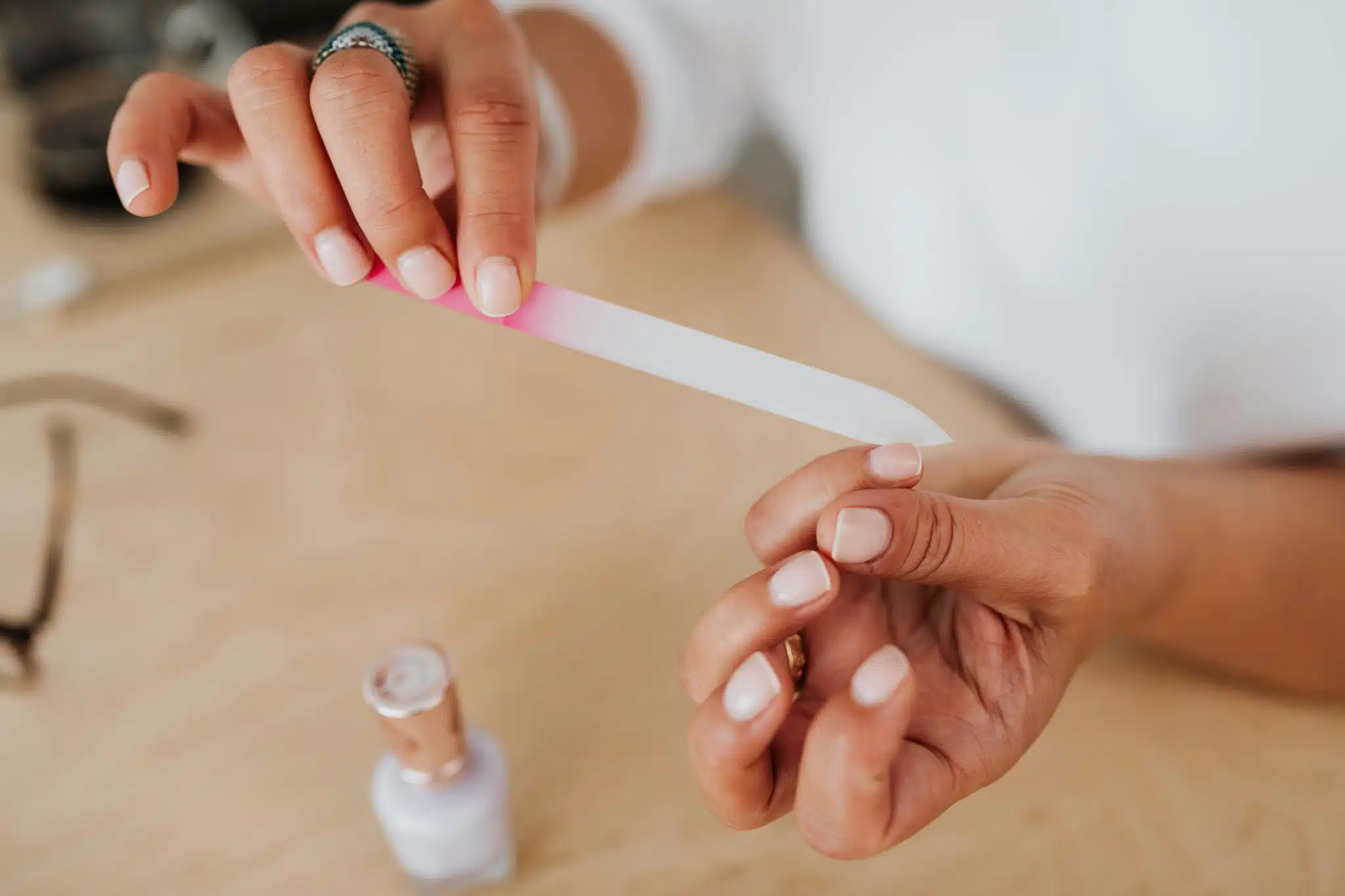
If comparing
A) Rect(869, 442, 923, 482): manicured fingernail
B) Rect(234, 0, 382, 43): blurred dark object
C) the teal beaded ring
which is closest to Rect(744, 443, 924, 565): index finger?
Rect(869, 442, 923, 482): manicured fingernail

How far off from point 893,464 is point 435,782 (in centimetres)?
20

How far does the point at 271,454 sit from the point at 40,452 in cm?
13

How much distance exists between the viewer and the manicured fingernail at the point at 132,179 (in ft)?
1.23

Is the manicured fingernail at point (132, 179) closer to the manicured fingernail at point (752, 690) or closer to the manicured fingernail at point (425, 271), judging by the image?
the manicured fingernail at point (425, 271)

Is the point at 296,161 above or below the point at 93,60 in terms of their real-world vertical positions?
above

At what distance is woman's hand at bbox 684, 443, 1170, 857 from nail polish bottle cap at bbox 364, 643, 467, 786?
0.29ft

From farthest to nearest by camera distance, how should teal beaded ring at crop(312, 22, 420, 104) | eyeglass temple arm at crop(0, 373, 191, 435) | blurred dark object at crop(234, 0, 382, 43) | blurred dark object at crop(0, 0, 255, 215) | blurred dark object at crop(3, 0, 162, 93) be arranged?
blurred dark object at crop(234, 0, 382, 43)
blurred dark object at crop(3, 0, 162, 93)
blurred dark object at crop(0, 0, 255, 215)
eyeglass temple arm at crop(0, 373, 191, 435)
teal beaded ring at crop(312, 22, 420, 104)

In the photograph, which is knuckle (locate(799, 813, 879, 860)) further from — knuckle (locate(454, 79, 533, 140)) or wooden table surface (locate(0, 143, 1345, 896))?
knuckle (locate(454, 79, 533, 140))

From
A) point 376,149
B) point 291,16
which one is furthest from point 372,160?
point 291,16

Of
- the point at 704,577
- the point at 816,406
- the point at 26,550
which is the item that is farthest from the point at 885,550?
the point at 26,550

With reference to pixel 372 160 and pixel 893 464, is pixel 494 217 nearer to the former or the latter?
pixel 372 160

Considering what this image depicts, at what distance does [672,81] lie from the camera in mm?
682

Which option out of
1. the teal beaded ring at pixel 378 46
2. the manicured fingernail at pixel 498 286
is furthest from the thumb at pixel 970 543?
the teal beaded ring at pixel 378 46

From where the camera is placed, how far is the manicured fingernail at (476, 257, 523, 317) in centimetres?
35
